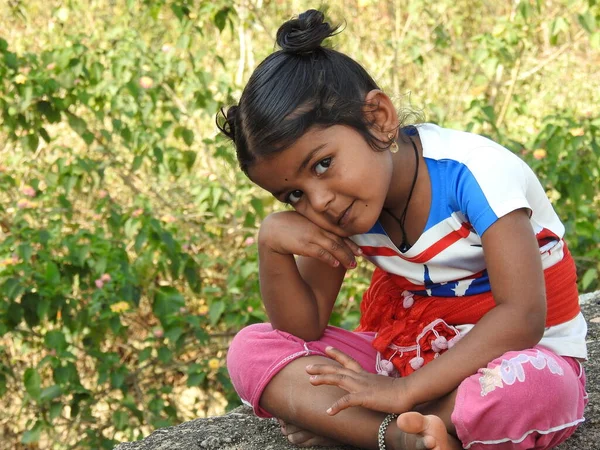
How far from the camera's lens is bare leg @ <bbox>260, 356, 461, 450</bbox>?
1748 mm

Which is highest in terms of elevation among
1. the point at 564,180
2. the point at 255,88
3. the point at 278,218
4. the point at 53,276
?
the point at 255,88

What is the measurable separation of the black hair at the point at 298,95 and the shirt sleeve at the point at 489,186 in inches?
7.0

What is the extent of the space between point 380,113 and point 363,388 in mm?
545

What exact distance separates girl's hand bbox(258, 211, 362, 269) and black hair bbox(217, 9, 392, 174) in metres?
0.19

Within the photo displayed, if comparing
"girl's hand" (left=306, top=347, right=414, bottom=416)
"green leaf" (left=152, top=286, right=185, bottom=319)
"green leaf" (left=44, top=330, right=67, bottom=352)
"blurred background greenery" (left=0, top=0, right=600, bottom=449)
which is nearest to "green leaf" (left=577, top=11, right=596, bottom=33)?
"blurred background greenery" (left=0, top=0, right=600, bottom=449)

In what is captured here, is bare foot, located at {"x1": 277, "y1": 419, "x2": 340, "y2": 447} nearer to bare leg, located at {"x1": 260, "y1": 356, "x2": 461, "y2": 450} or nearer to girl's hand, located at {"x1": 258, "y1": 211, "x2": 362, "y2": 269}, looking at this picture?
bare leg, located at {"x1": 260, "y1": 356, "x2": 461, "y2": 450}

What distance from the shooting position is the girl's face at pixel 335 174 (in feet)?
5.69

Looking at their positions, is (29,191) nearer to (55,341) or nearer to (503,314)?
(55,341)

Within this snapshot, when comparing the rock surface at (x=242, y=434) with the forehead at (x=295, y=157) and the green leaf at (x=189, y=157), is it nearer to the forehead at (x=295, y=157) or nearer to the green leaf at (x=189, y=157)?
the forehead at (x=295, y=157)

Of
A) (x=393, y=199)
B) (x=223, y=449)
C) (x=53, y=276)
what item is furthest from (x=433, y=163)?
(x=53, y=276)

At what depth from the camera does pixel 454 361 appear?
66.0 inches

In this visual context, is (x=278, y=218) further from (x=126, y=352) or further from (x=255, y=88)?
(x=126, y=352)

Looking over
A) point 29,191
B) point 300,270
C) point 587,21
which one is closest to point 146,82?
point 29,191

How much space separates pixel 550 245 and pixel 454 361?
0.38 m
